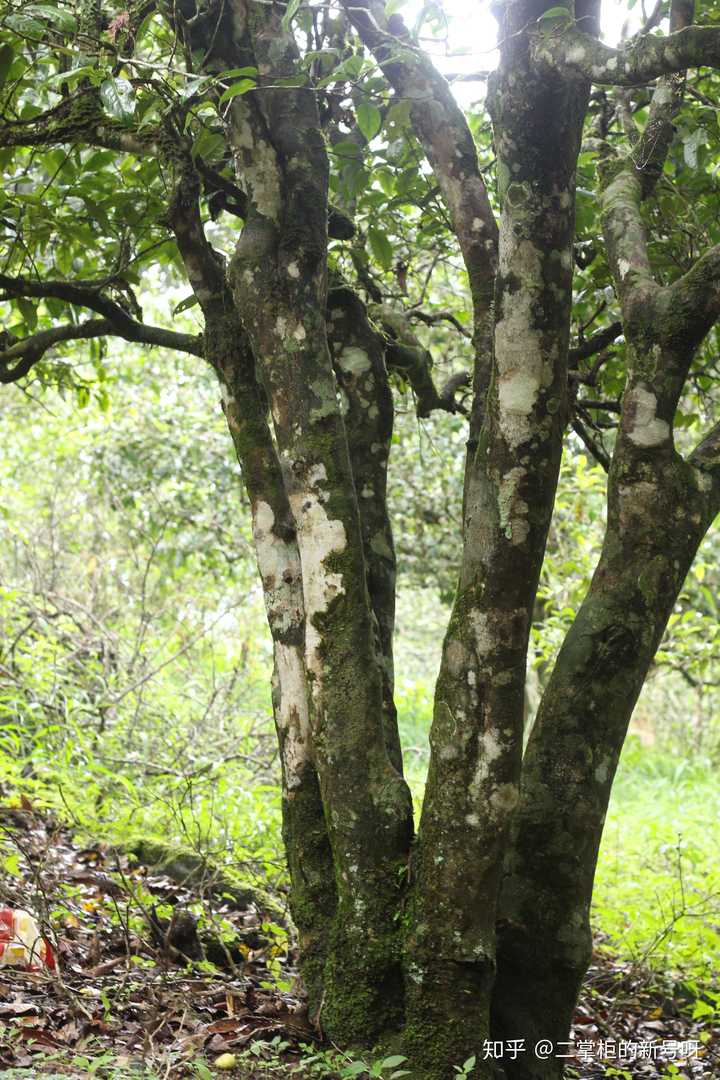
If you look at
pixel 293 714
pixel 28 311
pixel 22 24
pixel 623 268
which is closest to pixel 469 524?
pixel 293 714

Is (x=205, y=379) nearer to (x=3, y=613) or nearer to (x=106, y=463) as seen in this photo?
(x=106, y=463)

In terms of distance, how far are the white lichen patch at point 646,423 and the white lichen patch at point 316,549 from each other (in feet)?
2.93

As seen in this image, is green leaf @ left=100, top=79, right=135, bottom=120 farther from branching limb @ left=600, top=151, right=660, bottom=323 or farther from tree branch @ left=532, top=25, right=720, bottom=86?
branching limb @ left=600, top=151, right=660, bottom=323

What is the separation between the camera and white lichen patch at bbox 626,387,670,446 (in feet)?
9.46

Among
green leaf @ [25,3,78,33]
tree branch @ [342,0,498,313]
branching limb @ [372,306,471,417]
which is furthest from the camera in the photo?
branching limb @ [372,306,471,417]

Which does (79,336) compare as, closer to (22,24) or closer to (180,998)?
(22,24)

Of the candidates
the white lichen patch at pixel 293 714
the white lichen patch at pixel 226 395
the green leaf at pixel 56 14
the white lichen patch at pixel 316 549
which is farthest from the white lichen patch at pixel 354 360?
the green leaf at pixel 56 14

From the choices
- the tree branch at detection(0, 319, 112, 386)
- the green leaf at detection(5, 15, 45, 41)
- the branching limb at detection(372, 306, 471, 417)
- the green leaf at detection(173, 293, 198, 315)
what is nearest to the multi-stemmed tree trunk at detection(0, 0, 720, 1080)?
the green leaf at detection(173, 293, 198, 315)

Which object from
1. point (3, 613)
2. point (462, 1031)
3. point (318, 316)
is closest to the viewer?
point (462, 1031)

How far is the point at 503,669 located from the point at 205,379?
7.67 metres

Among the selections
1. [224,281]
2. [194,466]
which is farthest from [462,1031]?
[194,466]

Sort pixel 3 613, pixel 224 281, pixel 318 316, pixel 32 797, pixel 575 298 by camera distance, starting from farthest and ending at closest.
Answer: pixel 3 613, pixel 32 797, pixel 575 298, pixel 224 281, pixel 318 316

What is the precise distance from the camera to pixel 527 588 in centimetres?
267

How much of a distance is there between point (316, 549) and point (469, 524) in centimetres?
45
